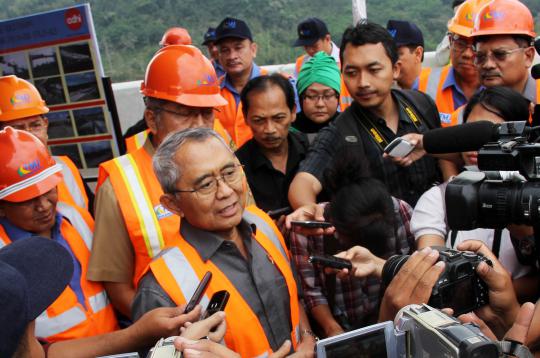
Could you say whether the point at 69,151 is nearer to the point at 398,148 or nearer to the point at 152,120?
the point at 152,120

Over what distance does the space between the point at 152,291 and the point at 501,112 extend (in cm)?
162

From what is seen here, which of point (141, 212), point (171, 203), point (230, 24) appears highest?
point (230, 24)

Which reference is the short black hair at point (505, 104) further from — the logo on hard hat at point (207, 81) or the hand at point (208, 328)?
the hand at point (208, 328)

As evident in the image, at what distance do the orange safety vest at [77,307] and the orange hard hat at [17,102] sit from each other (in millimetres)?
963

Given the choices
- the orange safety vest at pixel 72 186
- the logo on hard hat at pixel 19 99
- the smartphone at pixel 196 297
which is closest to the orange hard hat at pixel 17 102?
the logo on hard hat at pixel 19 99

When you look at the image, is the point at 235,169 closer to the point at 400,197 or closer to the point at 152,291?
the point at 152,291

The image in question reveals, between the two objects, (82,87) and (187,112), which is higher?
(82,87)

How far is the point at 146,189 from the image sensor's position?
2.41 m

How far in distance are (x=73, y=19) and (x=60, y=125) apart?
0.86 meters

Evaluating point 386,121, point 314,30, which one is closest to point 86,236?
point 386,121

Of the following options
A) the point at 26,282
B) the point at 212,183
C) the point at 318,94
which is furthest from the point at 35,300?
Answer: the point at 318,94

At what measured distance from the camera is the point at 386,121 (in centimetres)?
288

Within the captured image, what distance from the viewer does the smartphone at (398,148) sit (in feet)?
7.97

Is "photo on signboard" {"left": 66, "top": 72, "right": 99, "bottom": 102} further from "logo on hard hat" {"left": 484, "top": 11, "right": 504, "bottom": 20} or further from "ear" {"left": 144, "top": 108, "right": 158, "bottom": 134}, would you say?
"logo on hard hat" {"left": 484, "top": 11, "right": 504, "bottom": 20}
